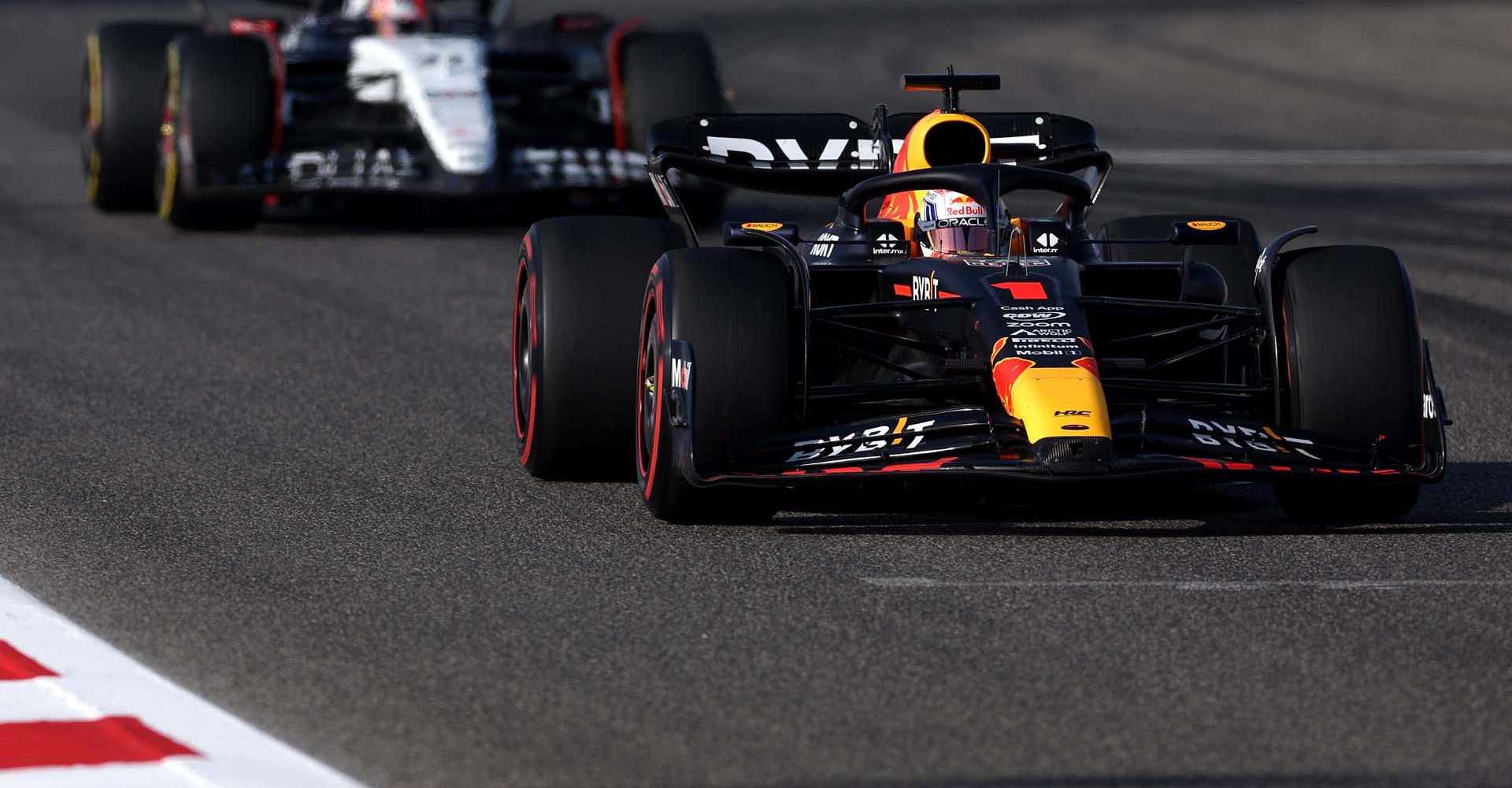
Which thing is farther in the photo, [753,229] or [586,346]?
[586,346]

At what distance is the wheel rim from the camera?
739 centimetres

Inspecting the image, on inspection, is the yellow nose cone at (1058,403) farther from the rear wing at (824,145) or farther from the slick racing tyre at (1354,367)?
the rear wing at (824,145)

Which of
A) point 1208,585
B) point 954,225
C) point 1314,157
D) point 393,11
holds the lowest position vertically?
point 1314,157

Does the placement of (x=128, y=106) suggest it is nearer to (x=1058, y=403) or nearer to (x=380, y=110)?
(x=380, y=110)

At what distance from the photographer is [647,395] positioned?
7.53 metres

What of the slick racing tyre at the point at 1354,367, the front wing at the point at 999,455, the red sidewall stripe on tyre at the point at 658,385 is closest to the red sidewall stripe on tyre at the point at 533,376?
the red sidewall stripe on tyre at the point at 658,385

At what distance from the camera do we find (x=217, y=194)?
14.2 meters

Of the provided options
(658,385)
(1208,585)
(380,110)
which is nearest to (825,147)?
(658,385)

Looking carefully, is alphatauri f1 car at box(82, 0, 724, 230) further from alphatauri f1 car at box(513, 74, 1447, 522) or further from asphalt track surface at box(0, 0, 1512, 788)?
alphatauri f1 car at box(513, 74, 1447, 522)

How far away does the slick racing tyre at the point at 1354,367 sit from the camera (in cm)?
718

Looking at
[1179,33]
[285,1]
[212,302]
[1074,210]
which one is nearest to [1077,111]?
[1179,33]

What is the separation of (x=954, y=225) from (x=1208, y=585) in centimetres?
187

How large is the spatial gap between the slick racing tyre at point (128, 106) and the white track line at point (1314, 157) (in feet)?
25.2

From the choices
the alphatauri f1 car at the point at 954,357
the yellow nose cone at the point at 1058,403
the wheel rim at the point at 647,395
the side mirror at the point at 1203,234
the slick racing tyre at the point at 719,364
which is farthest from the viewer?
the side mirror at the point at 1203,234
